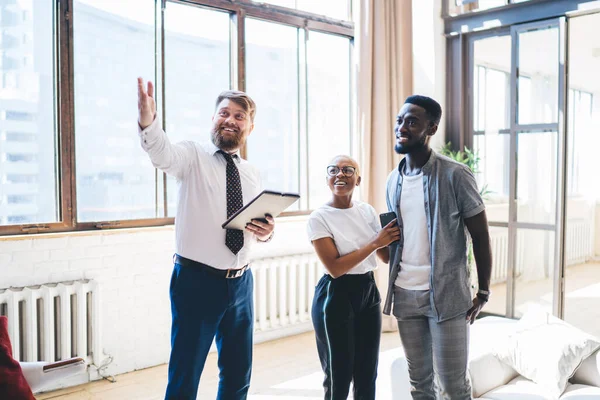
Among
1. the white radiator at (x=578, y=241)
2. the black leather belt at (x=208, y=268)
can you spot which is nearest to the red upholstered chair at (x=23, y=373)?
the black leather belt at (x=208, y=268)

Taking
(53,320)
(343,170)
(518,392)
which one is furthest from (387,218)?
(53,320)

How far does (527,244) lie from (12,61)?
12.2ft

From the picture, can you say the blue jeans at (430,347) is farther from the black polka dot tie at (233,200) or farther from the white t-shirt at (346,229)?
the black polka dot tie at (233,200)

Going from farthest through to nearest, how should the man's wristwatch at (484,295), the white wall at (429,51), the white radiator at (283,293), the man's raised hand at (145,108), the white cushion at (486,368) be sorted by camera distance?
the white wall at (429,51) < the white radiator at (283,293) < the white cushion at (486,368) < the man's wristwatch at (484,295) < the man's raised hand at (145,108)

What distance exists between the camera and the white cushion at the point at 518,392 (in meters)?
2.12

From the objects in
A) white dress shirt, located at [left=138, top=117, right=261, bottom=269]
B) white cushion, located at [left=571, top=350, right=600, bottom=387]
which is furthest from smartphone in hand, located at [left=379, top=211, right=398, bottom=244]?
white cushion, located at [left=571, top=350, right=600, bottom=387]

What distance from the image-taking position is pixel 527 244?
405 centimetres

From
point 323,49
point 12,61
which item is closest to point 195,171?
point 12,61

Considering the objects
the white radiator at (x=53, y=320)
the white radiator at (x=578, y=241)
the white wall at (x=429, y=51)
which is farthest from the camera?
the white wall at (x=429, y=51)

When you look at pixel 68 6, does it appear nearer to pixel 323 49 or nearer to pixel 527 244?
pixel 323 49

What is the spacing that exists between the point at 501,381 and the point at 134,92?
264cm

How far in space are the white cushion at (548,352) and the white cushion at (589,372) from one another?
3cm

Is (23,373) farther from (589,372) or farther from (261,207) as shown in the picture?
(589,372)

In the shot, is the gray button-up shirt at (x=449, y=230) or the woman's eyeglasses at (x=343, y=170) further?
the woman's eyeglasses at (x=343, y=170)
